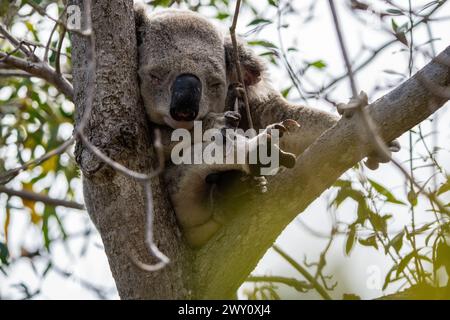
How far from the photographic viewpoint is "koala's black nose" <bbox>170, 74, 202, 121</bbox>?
313cm

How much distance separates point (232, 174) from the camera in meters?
2.92

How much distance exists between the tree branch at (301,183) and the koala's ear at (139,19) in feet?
3.37

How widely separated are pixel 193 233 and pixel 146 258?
12.9 inches

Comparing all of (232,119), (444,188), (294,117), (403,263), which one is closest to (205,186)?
(232,119)

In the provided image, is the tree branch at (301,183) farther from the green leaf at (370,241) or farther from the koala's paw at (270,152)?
the green leaf at (370,241)

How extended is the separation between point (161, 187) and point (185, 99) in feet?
1.65

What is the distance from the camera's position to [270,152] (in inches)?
106

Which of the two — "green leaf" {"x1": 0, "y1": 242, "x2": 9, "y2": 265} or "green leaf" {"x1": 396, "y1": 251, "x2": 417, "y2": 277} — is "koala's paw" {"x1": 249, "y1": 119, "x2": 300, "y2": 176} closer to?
"green leaf" {"x1": 396, "y1": 251, "x2": 417, "y2": 277}

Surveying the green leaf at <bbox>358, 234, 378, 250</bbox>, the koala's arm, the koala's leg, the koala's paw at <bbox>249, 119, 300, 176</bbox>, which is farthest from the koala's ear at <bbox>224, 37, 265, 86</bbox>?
the green leaf at <bbox>358, 234, 378, 250</bbox>

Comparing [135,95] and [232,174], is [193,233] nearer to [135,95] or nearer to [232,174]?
[232,174]

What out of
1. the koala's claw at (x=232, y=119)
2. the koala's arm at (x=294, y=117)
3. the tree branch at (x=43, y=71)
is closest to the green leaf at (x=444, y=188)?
the koala's arm at (x=294, y=117)

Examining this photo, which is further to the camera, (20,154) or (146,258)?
(20,154)

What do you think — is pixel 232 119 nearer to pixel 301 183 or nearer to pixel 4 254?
pixel 301 183
